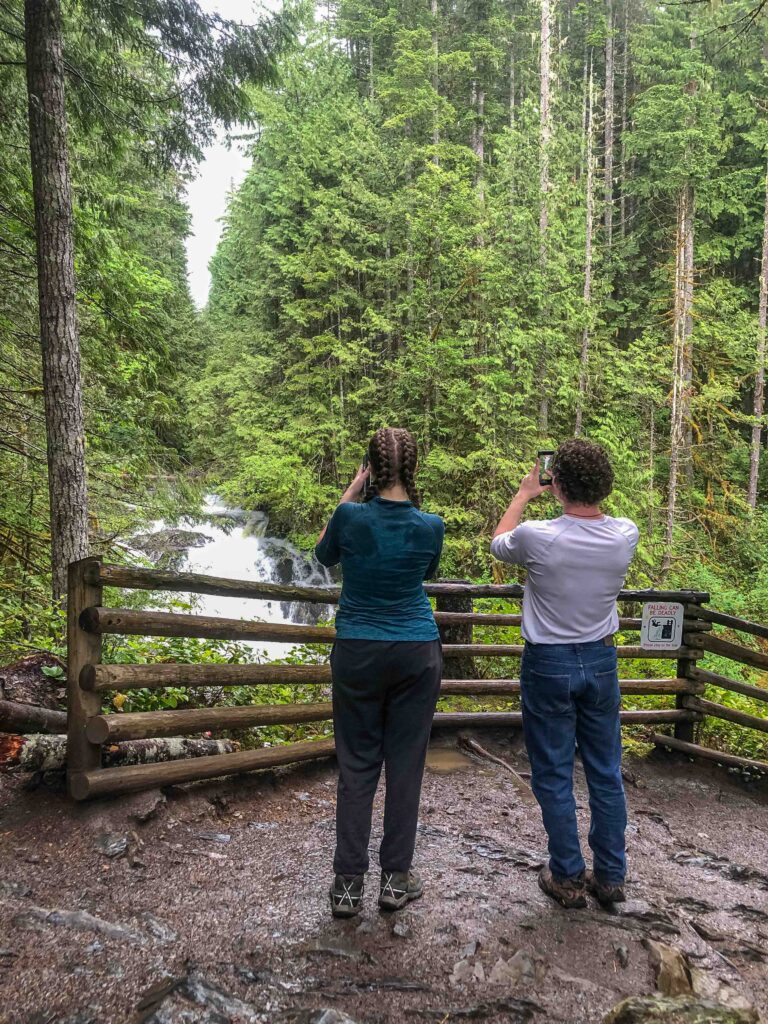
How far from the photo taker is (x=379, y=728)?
3.03 m

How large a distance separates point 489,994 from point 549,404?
51.0 feet

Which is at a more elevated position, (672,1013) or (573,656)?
(573,656)

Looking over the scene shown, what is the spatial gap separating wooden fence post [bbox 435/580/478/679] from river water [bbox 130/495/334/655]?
8.81m

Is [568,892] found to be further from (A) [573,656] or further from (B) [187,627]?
(B) [187,627]

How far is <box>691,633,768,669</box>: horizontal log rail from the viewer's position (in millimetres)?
5738

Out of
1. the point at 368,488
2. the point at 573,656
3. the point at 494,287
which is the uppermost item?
the point at 494,287

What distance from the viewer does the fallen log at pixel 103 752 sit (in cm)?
386

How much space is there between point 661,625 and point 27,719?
511 cm

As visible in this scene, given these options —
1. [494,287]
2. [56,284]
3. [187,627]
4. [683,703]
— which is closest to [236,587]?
[187,627]

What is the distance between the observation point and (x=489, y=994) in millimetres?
2510

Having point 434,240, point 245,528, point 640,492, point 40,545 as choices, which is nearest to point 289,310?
point 434,240

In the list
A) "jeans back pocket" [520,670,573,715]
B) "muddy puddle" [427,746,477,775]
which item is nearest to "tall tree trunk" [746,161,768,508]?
"muddy puddle" [427,746,477,775]

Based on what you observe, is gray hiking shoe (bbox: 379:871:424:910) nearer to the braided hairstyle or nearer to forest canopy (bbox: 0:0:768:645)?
Answer: the braided hairstyle

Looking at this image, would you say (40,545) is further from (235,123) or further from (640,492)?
(640,492)
